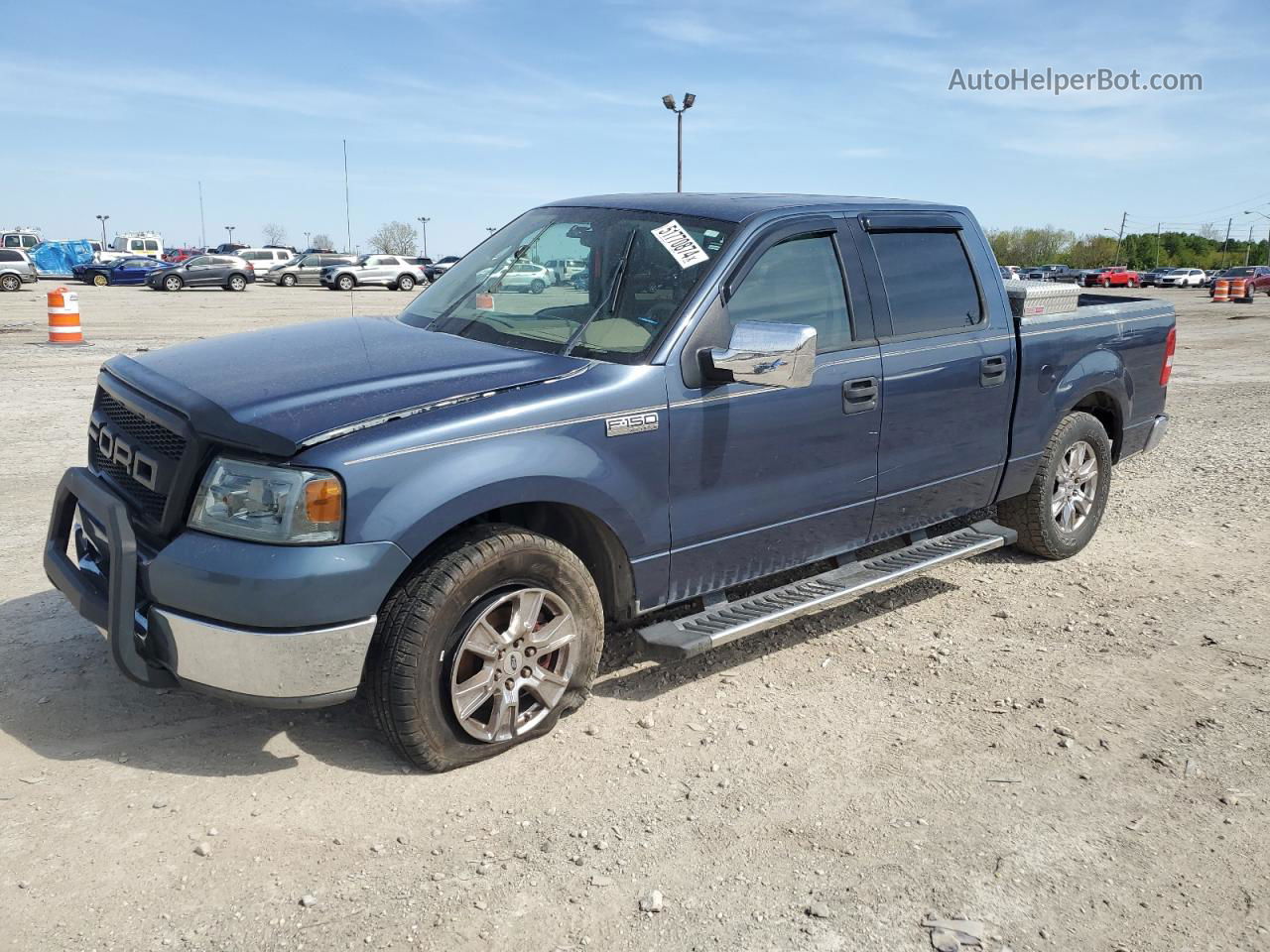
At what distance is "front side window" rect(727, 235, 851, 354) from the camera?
13.4 feet

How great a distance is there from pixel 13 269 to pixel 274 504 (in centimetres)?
4161

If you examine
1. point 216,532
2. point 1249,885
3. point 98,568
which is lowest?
point 1249,885

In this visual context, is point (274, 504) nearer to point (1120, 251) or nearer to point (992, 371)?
point (992, 371)

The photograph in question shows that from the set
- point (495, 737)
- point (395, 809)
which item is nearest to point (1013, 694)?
point (495, 737)

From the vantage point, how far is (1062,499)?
5836mm

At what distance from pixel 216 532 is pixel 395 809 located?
1.01m

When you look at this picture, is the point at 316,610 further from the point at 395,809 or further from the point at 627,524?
the point at 627,524

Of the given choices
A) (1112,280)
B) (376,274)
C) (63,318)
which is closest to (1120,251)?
(1112,280)

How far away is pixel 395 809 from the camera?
3.27 metres

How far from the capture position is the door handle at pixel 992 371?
4973mm

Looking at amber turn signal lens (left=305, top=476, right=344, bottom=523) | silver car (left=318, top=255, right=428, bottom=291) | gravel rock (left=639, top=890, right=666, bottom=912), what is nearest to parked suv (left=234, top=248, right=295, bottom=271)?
silver car (left=318, top=255, right=428, bottom=291)

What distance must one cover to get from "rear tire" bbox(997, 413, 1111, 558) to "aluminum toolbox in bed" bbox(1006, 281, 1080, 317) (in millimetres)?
603

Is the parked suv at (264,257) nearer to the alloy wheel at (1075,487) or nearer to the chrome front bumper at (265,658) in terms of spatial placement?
the alloy wheel at (1075,487)

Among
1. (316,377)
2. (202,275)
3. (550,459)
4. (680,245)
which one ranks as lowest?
(550,459)
